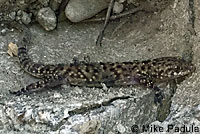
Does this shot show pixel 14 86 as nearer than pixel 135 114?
No

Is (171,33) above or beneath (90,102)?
above

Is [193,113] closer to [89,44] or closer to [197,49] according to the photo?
[197,49]

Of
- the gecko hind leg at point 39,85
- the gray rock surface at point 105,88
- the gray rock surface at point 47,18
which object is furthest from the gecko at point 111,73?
the gray rock surface at point 47,18

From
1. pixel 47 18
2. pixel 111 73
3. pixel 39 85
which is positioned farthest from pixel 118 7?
pixel 39 85

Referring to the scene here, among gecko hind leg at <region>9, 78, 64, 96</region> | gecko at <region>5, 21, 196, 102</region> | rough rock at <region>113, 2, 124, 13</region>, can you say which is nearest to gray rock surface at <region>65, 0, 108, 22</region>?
rough rock at <region>113, 2, 124, 13</region>

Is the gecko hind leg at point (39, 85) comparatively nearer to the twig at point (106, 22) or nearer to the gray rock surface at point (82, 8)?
the twig at point (106, 22)

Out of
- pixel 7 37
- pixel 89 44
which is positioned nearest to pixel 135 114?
pixel 89 44

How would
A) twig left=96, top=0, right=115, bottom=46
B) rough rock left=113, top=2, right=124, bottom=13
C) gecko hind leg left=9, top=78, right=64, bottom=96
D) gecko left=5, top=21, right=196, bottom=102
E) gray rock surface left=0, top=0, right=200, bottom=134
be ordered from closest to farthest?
gray rock surface left=0, top=0, right=200, bottom=134, gecko hind leg left=9, top=78, right=64, bottom=96, gecko left=5, top=21, right=196, bottom=102, twig left=96, top=0, right=115, bottom=46, rough rock left=113, top=2, right=124, bottom=13

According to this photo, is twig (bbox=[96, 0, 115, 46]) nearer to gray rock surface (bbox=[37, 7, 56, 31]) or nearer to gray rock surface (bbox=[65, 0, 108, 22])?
gray rock surface (bbox=[65, 0, 108, 22])
